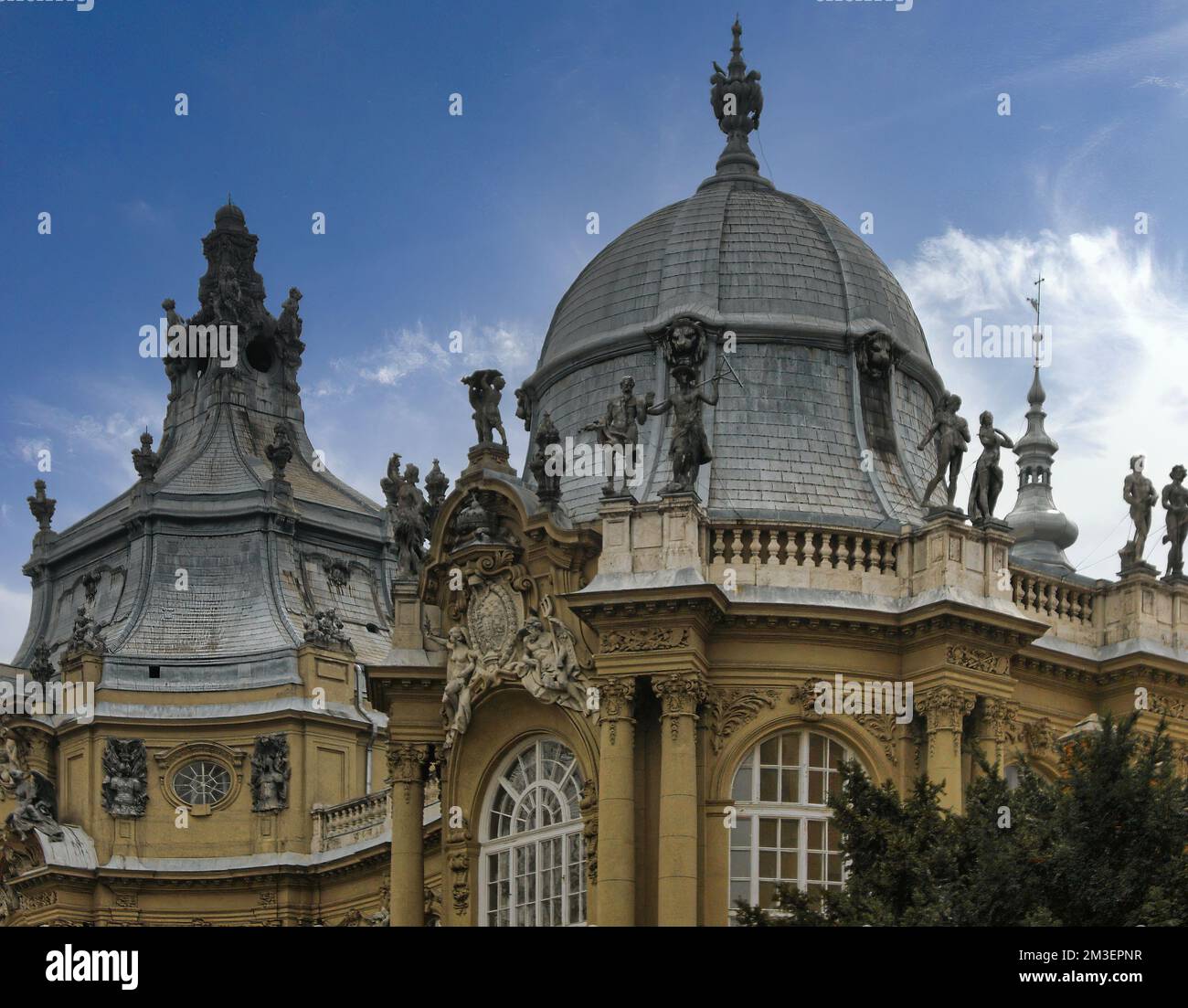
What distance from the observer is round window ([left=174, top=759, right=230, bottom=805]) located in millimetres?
64250

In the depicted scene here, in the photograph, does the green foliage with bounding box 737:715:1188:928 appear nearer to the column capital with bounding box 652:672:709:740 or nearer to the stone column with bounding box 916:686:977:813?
the stone column with bounding box 916:686:977:813

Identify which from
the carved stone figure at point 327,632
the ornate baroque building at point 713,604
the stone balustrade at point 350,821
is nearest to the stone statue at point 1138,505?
the ornate baroque building at point 713,604

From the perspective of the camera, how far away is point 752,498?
127 ft

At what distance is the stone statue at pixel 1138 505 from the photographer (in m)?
39.5

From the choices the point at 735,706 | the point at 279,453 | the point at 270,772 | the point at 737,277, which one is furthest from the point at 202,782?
the point at 735,706

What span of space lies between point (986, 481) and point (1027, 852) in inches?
394

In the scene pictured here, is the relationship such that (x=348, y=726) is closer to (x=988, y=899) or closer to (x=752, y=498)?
(x=752, y=498)

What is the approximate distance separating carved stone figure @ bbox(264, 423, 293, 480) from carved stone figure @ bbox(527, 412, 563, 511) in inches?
1290

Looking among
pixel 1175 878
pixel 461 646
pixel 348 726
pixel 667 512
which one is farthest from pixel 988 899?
pixel 348 726

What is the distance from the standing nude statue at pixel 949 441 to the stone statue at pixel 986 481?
30 centimetres

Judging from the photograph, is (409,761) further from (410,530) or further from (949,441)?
(949,441)

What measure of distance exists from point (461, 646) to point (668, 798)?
221 inches

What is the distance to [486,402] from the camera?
40.9 meters
